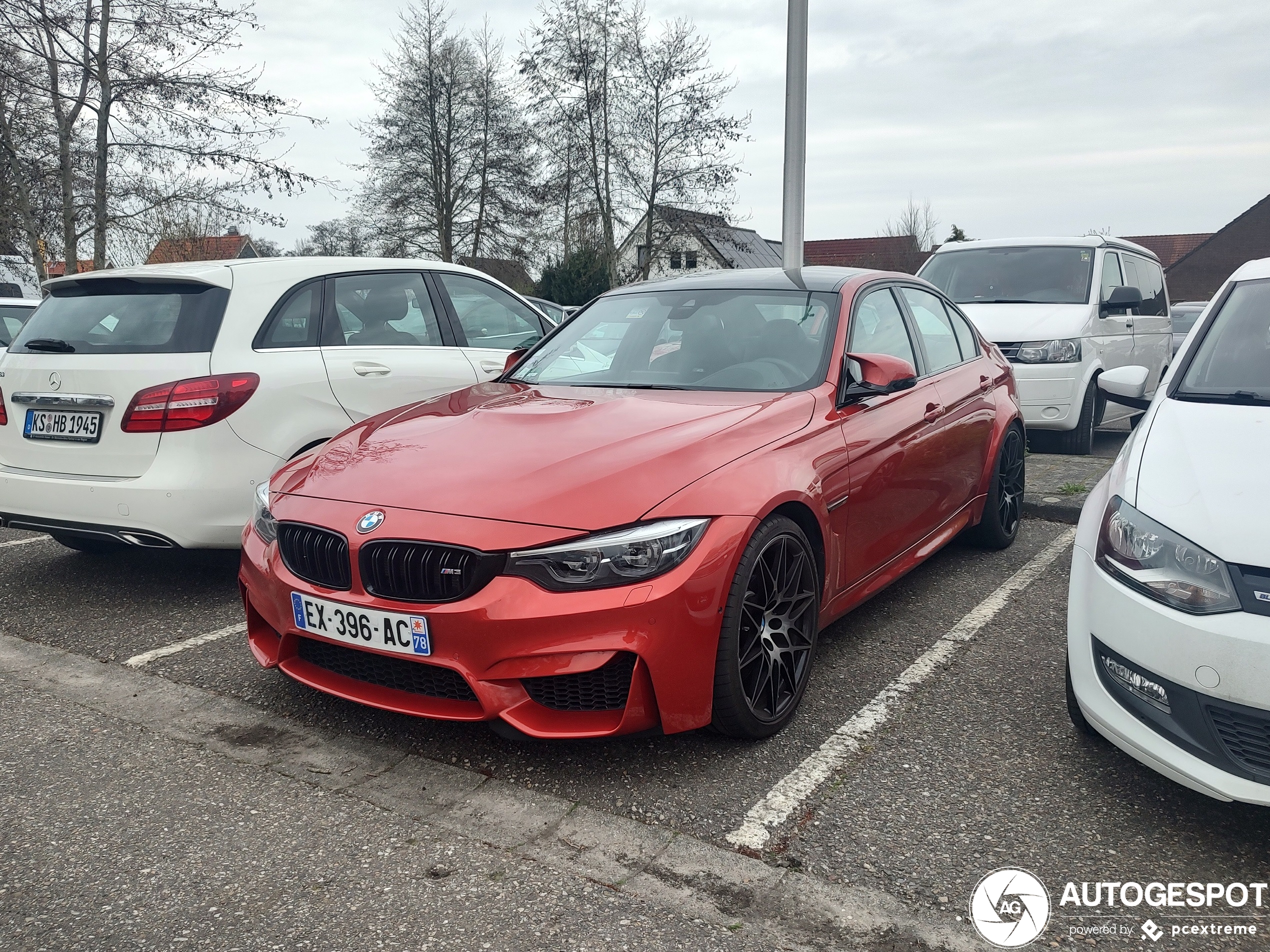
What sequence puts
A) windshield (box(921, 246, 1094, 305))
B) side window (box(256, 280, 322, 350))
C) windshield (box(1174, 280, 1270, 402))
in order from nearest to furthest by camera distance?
windshield (box(1174, 280, 1270, 402)), side window (box(256, 280, 322, 350)), windshield (box(921, 246, 1094, 305))

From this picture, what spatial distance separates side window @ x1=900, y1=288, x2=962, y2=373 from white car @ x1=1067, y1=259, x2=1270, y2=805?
168 cm

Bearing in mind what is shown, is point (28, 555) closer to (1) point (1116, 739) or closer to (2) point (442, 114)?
(1) point (1116, 739)

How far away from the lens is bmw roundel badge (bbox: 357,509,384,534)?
2.95 metres

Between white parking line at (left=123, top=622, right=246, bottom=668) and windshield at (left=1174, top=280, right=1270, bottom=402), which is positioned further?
white parking line at (left=123, top=622, right=246, bottom=668)

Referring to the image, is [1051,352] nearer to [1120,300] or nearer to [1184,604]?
[1120,300]

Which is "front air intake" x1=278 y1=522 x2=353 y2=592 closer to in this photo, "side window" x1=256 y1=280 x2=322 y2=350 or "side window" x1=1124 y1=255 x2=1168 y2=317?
"side window" x1=256 y1=280 x2=322 y2=350

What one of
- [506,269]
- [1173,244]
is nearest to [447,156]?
[506,269]

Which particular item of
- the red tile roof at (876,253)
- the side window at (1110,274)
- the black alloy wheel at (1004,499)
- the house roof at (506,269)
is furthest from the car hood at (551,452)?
the red tile roof at (876,253)

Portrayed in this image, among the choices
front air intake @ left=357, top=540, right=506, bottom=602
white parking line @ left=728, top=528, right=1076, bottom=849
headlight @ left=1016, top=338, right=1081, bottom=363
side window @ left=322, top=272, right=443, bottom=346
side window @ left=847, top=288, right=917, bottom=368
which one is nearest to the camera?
white parking line @ left=728, top=528, right=1076, bottom=849

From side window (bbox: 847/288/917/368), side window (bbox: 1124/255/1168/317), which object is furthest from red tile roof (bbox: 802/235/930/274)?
side window (bbox: 847/288/917/368)

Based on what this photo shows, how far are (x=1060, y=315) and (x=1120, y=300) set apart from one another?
60 centimetres

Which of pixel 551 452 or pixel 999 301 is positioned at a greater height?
pixel 999 301

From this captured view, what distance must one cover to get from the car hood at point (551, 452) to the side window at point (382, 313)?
1353mm

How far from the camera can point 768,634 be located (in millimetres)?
3129
